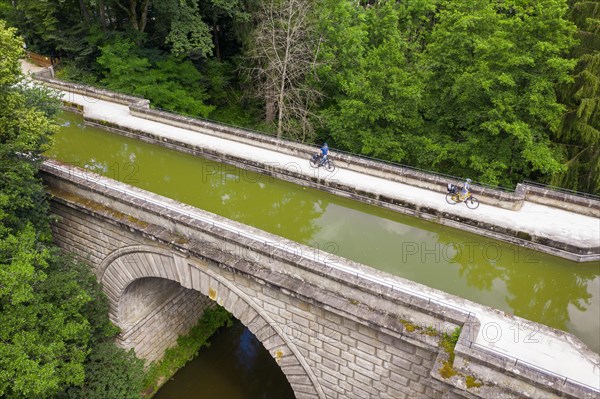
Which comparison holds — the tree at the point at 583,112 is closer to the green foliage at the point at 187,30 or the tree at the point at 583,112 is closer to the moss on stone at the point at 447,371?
the moss on stone at the point at 447,371

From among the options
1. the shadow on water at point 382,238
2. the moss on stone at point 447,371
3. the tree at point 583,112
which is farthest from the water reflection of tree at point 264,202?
the tree at point 583,112

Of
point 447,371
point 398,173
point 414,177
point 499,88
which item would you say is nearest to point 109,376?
point 447,371

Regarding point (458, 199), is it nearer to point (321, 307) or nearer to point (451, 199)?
point (451, 199)

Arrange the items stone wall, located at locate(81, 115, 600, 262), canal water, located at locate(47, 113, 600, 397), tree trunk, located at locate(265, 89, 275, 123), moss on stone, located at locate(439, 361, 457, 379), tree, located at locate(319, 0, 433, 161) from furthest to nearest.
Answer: tree trunk, located at locate(265, 89, 275, 123)
tree, located at locate(319, 0, 433, 161)
stone wall, located at locate(81, 115, 600, 262)
canal water, located at locate(47, 113, 600, 397)
moss on stone, located at locate(439, 361, 457, 379)

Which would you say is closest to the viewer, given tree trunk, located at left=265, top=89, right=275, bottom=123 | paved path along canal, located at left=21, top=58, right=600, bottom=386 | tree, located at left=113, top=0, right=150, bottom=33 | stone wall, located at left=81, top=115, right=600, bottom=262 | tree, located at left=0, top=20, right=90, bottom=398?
paved path along canal, located at left=21, top=58, right=600, bottom=386

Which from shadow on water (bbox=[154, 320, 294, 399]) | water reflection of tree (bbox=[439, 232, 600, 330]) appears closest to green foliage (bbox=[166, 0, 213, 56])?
shadow on water (bbox=[154, 320, 294, 399])

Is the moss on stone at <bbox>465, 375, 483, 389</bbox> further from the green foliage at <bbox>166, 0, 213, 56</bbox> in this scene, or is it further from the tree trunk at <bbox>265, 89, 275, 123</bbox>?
the green foliage at <bbox>166, 0, 213, 56</bbox>

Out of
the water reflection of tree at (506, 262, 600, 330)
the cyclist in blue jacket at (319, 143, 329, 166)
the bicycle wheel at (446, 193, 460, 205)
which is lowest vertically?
the water reflection of tree at (506, 262, 600, 330)
